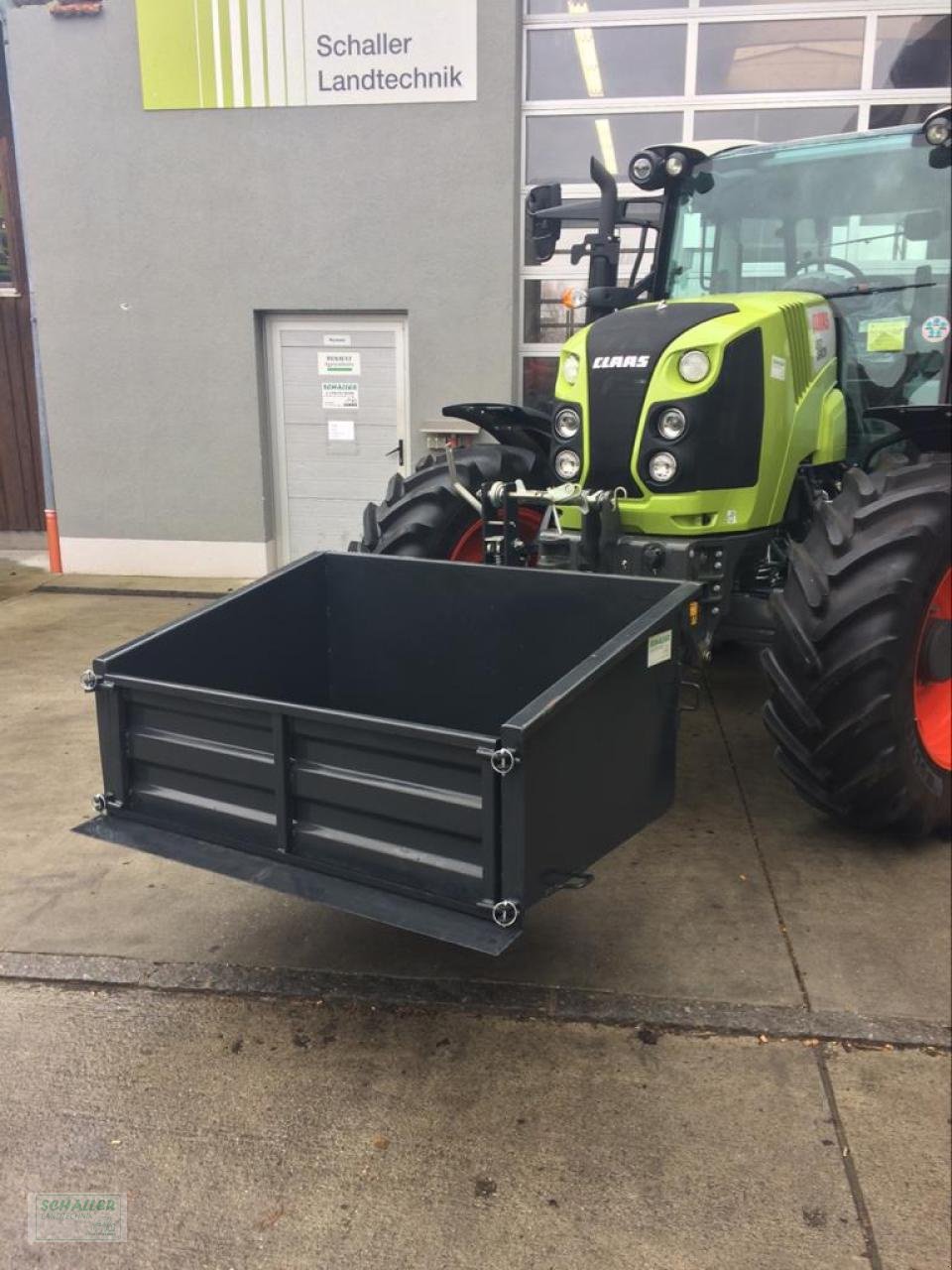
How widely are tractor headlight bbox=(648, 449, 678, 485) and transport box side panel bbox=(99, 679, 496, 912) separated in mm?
1707

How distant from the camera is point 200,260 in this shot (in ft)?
25.7

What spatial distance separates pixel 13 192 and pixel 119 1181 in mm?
8790

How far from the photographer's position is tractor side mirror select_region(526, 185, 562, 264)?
4348 millimetres

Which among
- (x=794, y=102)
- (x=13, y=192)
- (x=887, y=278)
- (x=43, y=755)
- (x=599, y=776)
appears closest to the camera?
(x=599, y=776)

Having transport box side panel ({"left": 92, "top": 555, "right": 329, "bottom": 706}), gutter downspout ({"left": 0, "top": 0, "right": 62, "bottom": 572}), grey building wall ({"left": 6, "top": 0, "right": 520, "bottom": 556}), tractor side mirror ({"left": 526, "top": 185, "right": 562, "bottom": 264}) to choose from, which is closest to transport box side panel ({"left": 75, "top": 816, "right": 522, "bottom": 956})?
transport box side panel ({"left": 92, "top": 555, "right": 329, "bottom": 706})

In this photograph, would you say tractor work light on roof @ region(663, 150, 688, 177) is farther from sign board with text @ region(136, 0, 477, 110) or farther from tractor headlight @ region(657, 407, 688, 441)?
sign board with text @ region(136, 0, 477, 110)

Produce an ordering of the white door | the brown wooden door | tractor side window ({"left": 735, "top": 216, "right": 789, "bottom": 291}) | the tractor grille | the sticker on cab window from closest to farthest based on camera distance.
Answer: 1. the tractor grille
2. the sticker on cab window
3. tractor side window ({"left": 735, "top": 216, "right": 789, "bottom": 291})
4. the white door
5. the brown wooden door

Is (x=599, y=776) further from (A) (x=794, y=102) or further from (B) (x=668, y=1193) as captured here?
(A) (x=794, y=102)

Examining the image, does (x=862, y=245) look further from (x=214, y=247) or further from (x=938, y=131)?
(x=214, y=247)

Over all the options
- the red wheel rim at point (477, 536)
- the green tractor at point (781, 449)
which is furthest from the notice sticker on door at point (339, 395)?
the red wheel rim at point (477, 536)

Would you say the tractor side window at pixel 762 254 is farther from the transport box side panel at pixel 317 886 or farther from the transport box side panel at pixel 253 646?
the transport box side panel at pixel 317 886

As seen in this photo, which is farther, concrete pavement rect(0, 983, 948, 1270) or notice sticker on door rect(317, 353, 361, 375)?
notice sticker on door rect(317, 353, 361, 375)

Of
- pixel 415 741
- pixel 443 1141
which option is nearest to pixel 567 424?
pixel 415 741

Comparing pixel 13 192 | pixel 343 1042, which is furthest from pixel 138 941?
pixel 13 192
